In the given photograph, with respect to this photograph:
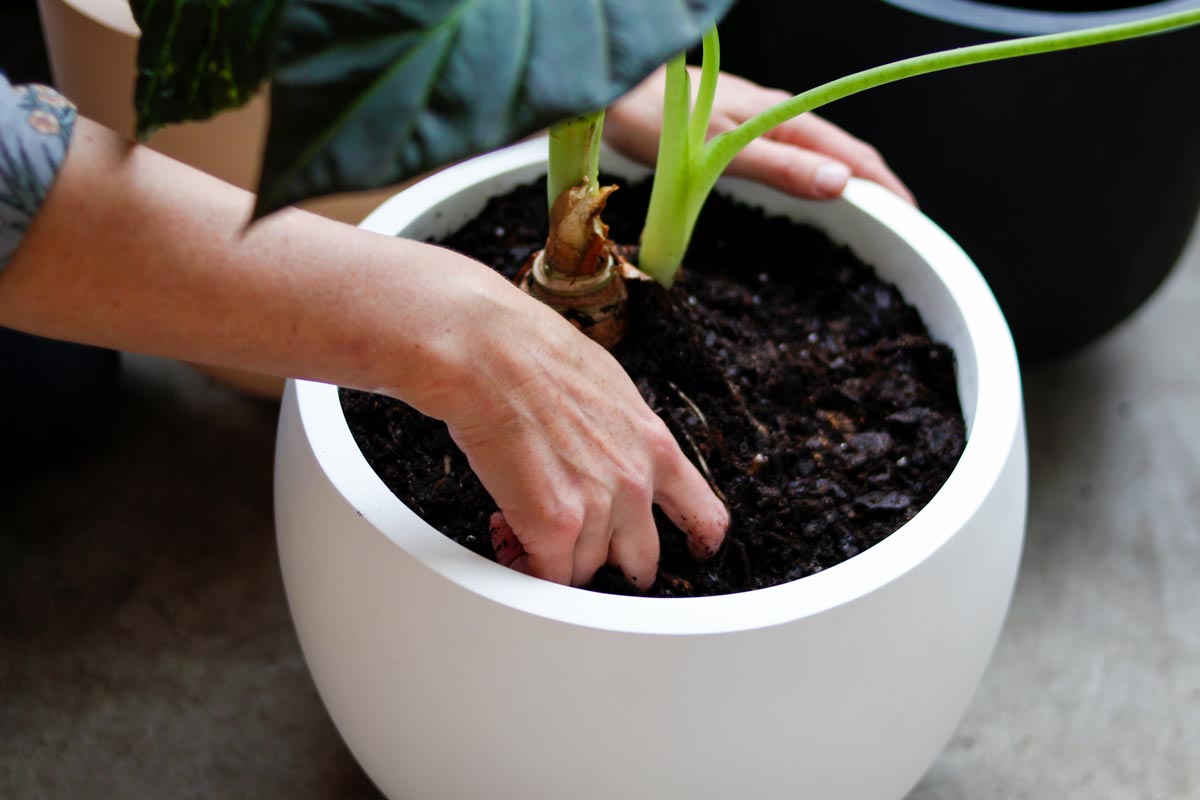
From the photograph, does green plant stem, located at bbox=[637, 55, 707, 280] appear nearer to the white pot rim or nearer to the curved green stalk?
the curved green stalk

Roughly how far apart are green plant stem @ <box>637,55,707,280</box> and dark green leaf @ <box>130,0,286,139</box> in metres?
0.28

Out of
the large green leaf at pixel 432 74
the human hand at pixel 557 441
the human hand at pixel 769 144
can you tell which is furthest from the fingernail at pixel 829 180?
the large green leaf at pixel 432 74

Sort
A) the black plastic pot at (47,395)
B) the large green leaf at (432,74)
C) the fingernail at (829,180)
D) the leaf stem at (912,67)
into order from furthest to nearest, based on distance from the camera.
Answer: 1. the black plastic pot at (47,395)
2. the fingernail at (829,180)
3. the leaf stem at (912,67)
4. the large green leaf at (432,74)

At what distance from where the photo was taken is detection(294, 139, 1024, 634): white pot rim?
2.10 feet

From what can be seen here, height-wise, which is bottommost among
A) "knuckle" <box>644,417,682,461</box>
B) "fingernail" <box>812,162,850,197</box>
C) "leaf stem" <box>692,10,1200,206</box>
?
"knuckle" <box>644,417,682,461</box>

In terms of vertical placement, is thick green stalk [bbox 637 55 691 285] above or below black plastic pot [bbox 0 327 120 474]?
above

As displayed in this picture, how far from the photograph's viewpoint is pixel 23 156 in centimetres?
52

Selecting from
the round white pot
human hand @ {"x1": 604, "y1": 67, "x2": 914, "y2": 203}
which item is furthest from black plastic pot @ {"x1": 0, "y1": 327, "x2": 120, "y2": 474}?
human hand @ {"x1": 604, "y1": 67, "x2": 914, "y2": 203}

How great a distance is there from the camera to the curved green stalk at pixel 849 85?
2.03 feet

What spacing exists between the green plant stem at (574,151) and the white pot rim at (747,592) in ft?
0.68

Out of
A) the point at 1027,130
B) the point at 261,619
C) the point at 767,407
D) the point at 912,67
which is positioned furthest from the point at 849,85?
the point at 261,619

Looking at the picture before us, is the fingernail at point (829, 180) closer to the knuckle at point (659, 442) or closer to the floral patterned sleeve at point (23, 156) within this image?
the knuckle at point (659, 442)

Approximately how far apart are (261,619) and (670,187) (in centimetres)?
70

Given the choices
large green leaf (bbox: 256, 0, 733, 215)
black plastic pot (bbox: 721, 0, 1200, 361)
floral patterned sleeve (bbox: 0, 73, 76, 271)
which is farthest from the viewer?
black plastic pot (bbox: 721, 0, 1200, 361)
